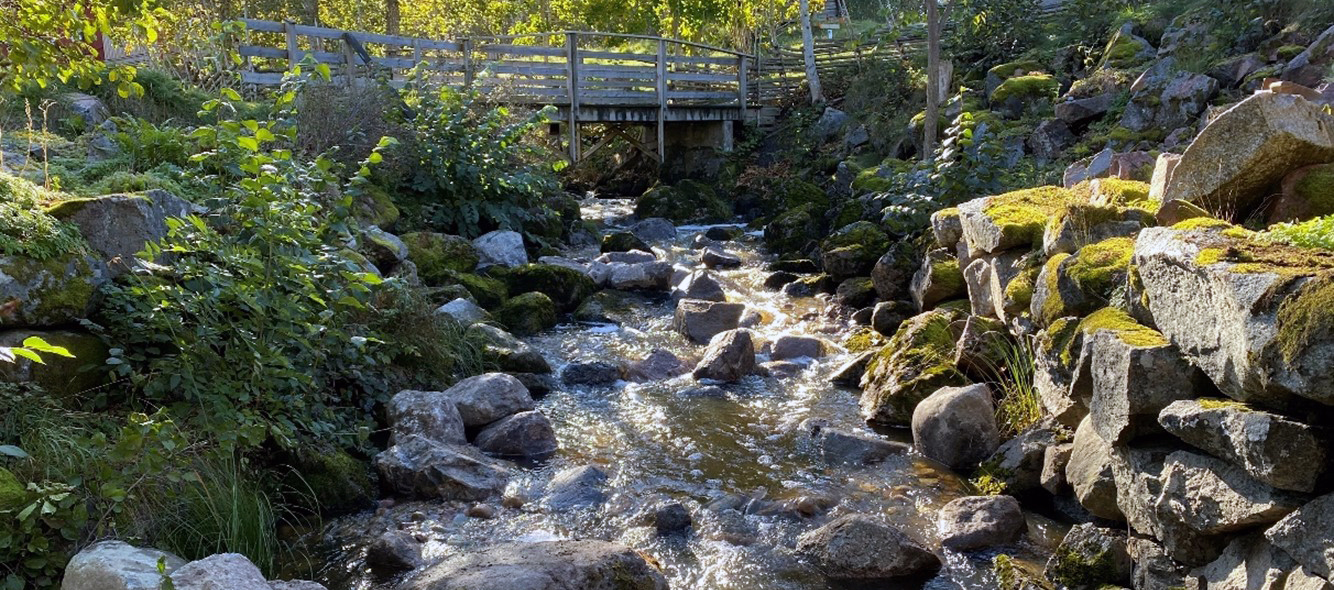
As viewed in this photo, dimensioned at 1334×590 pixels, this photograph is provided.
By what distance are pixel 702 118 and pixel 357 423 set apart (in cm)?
1534

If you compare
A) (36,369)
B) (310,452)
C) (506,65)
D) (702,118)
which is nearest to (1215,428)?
(310,452)

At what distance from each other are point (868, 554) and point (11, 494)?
362 centimetres

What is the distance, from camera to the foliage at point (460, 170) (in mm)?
12305

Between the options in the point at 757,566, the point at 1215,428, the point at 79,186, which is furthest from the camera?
the point at 79,186

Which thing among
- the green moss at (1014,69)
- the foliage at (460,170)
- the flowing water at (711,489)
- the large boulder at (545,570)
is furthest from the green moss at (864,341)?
the green moss at (1014,69)

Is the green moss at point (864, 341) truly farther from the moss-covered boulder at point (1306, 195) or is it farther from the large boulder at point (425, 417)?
the moss-covered boulder at point (1306, 195)

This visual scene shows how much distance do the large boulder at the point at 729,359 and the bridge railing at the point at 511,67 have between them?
6237mm

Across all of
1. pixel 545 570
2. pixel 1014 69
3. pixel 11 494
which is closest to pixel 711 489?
pixel 545 570

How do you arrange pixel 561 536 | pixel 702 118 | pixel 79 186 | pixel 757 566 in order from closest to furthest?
pixel 757 566
pixel 561 536
pixel 79 186
pixel 702 118

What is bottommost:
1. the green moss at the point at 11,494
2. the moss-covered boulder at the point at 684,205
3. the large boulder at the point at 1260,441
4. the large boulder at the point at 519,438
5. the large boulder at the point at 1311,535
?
the moss-covered boulder at the point at 684,205

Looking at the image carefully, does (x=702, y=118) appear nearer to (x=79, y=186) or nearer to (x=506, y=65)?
(x=506, y=65)

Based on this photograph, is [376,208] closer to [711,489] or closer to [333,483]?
[333,483]

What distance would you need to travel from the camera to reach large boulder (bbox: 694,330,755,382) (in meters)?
8.56

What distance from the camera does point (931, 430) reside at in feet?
21.7
